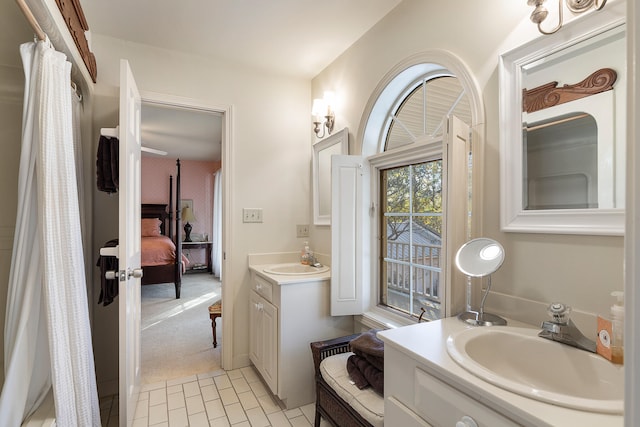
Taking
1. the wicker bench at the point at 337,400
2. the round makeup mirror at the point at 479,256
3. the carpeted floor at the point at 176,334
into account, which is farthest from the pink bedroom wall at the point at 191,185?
the round makeup mirror at the point at 479,256

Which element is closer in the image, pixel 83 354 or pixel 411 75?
pixel 83 354

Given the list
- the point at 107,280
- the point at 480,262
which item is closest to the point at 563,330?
the point at 480,262

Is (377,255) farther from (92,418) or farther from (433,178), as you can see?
(92,418)

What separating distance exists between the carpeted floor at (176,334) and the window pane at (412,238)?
1655mm

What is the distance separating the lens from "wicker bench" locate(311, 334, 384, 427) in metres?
1.38

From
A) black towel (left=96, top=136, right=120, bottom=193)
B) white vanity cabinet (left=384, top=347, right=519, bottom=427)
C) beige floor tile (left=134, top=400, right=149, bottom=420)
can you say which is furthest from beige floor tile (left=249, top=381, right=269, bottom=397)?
black towel (left=96, top=136, right=120, bottom=193)

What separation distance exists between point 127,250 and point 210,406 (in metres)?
1.18

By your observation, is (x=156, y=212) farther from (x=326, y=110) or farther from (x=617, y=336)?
(x=617, y=336)

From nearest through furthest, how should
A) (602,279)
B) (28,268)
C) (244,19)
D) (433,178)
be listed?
Result: (602,279), (28,268), (433,178), (244,19)

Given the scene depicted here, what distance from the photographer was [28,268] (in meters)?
1.38

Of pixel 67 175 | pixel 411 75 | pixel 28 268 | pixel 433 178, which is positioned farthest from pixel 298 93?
pixel 28 268

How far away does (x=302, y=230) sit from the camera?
288 centimetres

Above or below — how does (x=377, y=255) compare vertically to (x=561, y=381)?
above

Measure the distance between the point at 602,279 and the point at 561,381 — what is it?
1.14 feet
